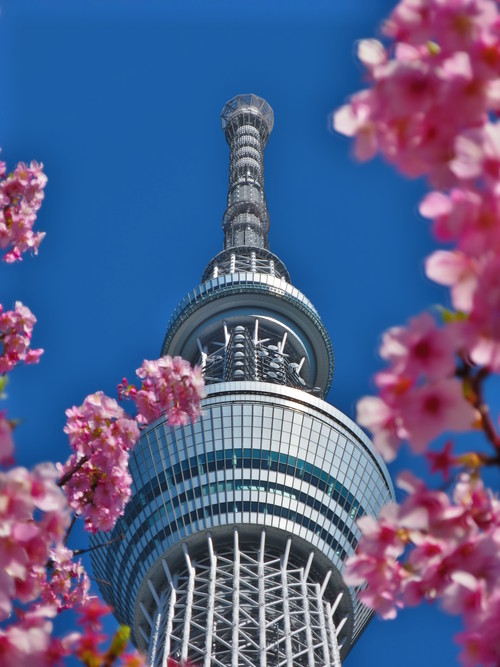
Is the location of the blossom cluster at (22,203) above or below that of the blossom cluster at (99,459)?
above

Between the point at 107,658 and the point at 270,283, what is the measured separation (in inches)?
2830

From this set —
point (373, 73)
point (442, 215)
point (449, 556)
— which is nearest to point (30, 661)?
point (449, 556)

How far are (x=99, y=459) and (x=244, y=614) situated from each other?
49.7m

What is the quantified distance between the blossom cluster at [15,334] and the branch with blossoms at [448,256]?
5899 mm

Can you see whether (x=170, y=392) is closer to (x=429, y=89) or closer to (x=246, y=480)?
(x=429, y=89)

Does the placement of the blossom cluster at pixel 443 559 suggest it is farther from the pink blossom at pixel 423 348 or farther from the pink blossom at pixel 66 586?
the pink blossom at pixel 66 586

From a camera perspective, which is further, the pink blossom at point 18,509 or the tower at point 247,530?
the tower at point 247,530

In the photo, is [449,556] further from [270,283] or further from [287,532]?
[270,283]

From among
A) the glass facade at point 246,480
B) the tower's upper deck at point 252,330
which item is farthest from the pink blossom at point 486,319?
the tower's upper deck at point 252,330

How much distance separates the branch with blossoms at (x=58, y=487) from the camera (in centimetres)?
378

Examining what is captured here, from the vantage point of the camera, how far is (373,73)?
3574mm

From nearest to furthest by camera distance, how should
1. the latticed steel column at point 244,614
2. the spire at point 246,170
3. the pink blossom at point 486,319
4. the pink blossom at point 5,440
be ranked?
the pink blossom at point 486,319, the pink blossom at point 5,440, the latticed steel column at point 244,614, the spire at point 246,170

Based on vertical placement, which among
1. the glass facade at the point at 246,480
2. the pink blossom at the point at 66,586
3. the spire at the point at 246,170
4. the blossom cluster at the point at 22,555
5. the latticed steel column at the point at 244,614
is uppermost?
the spire at the point at 246,170

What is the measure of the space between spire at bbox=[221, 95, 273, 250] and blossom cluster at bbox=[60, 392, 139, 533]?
78563 millimetres
